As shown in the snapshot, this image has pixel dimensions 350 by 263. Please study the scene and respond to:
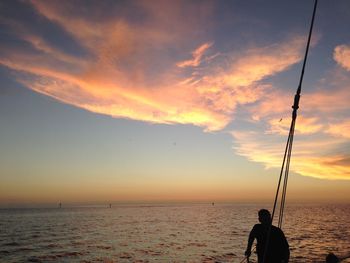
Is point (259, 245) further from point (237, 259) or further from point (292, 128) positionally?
point (237, 259)

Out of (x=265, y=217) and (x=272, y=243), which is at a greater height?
(x=265, y=217)

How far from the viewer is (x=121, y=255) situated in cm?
2936

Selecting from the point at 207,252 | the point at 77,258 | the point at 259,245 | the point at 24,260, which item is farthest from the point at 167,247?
the point at 259,245

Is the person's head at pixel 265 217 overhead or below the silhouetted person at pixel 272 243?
overhead

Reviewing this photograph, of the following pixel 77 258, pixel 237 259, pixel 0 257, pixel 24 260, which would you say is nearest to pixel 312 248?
pixel 237 259

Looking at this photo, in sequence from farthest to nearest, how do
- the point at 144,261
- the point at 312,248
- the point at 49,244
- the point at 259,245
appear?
the point at 49,244
the point at 312,248
the point at 144,261
the point at 259,245

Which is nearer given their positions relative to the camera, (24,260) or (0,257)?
(24,260)

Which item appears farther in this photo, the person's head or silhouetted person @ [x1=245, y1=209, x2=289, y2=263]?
the person's head

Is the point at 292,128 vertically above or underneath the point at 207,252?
above

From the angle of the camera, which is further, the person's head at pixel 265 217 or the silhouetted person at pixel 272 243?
the person's head at pixel 265 217

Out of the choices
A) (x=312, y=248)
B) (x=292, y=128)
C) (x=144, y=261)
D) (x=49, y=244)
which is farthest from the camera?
(x=49, y=244)

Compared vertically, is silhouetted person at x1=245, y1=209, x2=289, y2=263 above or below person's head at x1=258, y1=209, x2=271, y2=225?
below

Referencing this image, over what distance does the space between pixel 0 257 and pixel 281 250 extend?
29.1m

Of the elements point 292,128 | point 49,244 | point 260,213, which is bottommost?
point 49,244
